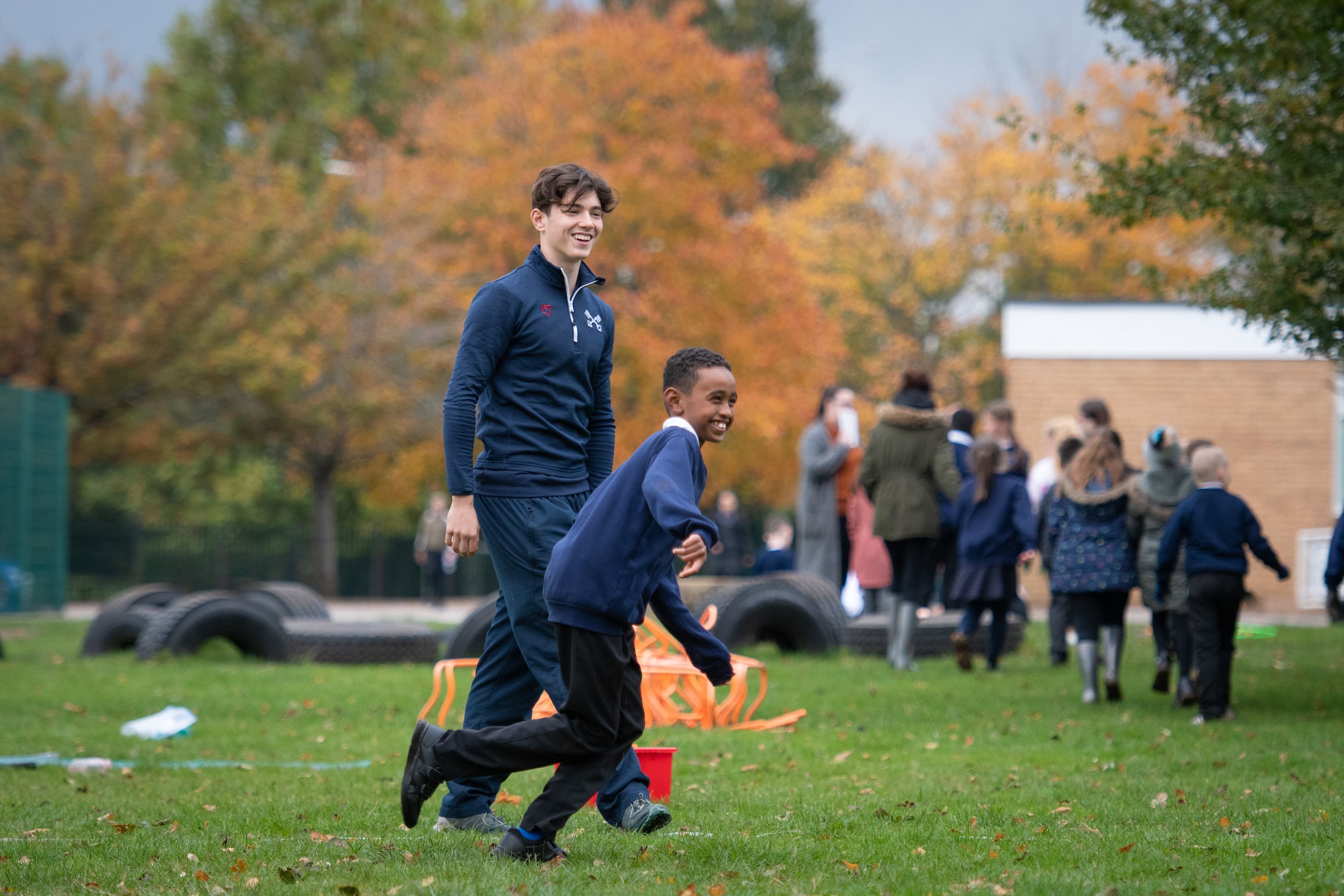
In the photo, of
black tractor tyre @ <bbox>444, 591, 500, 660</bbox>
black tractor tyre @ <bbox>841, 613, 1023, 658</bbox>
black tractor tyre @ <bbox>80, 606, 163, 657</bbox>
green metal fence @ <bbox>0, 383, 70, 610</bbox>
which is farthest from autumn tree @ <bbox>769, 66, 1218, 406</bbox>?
black tractor tyre @ <bbox>444, 591, 500, 660</bbox>

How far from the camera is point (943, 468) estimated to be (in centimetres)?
1138

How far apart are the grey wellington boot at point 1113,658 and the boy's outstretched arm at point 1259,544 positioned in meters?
1.43

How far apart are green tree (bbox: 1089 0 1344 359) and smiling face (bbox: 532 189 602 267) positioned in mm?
5297

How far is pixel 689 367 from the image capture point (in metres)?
4.40

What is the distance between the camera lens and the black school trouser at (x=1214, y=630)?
8.48m

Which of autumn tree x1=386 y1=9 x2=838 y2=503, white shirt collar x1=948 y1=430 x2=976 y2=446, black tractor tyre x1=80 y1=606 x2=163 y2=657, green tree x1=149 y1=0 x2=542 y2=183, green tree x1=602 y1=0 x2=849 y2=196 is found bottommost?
black tractor tyre x1=80 y1=606 x2=163 y2=657

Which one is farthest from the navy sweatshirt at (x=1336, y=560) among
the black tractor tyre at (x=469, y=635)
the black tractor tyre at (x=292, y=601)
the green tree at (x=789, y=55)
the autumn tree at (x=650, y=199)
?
Answer: the green tree at (x=789, y=55)

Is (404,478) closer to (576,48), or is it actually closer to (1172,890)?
(576,48)

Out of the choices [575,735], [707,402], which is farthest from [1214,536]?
[575,735]

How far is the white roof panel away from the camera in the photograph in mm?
22031

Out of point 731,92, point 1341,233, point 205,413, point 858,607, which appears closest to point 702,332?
point 731,92

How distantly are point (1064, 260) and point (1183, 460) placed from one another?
28329mm

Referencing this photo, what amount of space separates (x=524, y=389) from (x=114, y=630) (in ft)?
34.4

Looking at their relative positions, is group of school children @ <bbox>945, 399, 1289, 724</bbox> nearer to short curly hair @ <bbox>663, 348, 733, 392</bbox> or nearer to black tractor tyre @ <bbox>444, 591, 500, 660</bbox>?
black tractor tyre @ <bbox>444, 591, 500, 660</bbox>
